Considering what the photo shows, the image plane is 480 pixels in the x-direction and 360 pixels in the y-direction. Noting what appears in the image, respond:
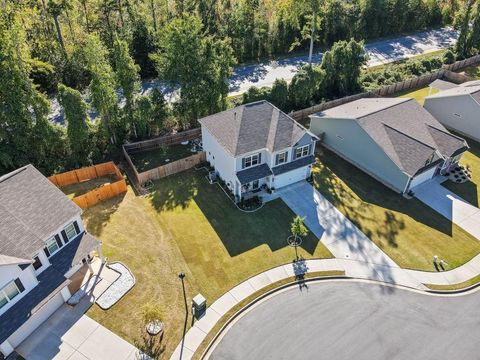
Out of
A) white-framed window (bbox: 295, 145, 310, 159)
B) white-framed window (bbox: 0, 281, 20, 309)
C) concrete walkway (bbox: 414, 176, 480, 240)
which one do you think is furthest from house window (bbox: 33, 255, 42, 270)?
concrete walkway (bbox: 414, 176, 480, 240)

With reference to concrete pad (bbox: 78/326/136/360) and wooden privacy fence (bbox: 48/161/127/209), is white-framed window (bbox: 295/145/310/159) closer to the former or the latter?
wooden privacy fence (bbox: 48/161/127/209)

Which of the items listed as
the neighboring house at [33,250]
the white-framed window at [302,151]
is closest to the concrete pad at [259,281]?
the neighboring house at [33,250]

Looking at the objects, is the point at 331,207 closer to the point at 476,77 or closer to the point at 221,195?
the point at 221,195

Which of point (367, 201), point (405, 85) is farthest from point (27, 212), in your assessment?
point (405, 85)

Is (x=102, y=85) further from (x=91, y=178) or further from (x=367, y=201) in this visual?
(x=367, y=201)

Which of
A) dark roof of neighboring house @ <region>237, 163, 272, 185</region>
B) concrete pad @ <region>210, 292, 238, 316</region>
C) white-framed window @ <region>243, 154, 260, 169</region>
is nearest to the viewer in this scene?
concrete pad @ <region>210, 292, 238, 316</region>

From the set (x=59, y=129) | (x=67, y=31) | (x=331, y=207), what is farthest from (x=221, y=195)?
(x=67, y=31)

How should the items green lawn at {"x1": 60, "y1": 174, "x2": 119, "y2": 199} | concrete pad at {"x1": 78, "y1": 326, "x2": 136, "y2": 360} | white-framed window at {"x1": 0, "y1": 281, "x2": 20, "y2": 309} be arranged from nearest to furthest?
white-framed window at {"x1": 0, "y1": 281, "x2": 20, "y2": 309}, concrete pad at {"x1": 78, "y1": 326, "x2": 136, "y2": 360}, green lawn at {"x1": 60, "y1": 174, "x2": 119, "y2": 199}

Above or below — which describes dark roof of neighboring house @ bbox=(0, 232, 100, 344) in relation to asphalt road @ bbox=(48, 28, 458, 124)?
below
